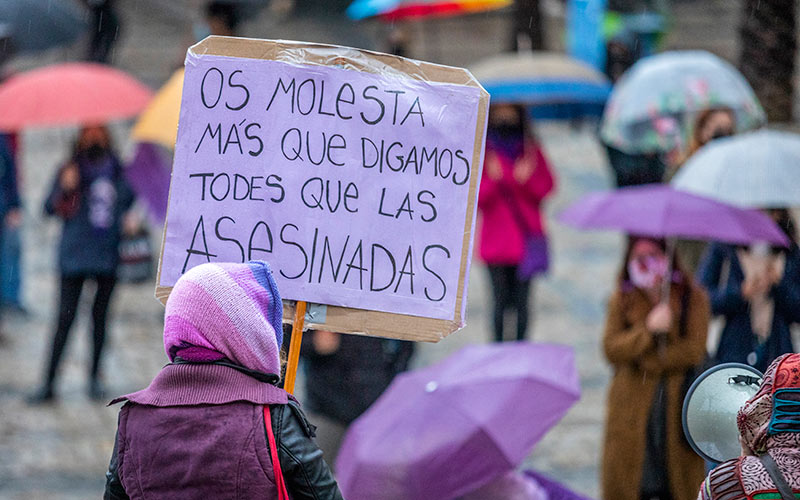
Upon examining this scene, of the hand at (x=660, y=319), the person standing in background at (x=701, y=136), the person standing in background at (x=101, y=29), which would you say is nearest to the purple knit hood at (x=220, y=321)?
the hand at (x=660, y=319)

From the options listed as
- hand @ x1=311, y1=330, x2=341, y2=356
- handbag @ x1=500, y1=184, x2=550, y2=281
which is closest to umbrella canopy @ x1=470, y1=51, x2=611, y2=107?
handbag @ x1=500, y1=184, x2=550, y2=281

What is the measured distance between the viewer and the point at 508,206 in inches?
300

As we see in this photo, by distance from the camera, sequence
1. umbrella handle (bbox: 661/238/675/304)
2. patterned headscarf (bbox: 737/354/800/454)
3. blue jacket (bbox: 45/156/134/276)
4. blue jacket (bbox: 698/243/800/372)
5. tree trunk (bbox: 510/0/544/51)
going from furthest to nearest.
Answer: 1. tree trunk (bbox: 510/0/544/51)
2. blue jacket (bbox: 45/156/134/276)
3. umbrella handle (bbox: 661/238/675/304)
4. blue jacket (bbox: 698/243/800/372)
5. patterned headscarf (bbox: 737/354/800/454)

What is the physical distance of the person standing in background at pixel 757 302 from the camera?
500 cm

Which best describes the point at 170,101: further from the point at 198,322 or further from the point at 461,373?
the point at 198,322

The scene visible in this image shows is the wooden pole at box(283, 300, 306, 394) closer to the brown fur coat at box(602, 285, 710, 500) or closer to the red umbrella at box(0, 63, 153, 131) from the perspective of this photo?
the brown fur coat at box(602, 285, 710, 500)

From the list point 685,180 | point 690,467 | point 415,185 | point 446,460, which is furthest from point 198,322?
point 685,180

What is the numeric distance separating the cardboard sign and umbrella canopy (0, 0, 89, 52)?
20.6 feet

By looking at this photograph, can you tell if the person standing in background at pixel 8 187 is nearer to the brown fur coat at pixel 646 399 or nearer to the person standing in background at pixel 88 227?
the person standing in background at pixel 88 227

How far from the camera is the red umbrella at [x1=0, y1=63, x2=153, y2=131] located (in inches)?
276

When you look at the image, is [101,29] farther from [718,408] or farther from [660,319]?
[718,408]

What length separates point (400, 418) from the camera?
170 inches

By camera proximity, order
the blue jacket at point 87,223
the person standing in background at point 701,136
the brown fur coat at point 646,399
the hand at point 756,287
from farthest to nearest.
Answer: the blue jacket at point 87,223, the person standing in background at point 701,136, the brown fur coat at point 646,399, the hand at point 756,287

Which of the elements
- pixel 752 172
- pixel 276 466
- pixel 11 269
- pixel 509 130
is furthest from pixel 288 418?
pixel 11 269
